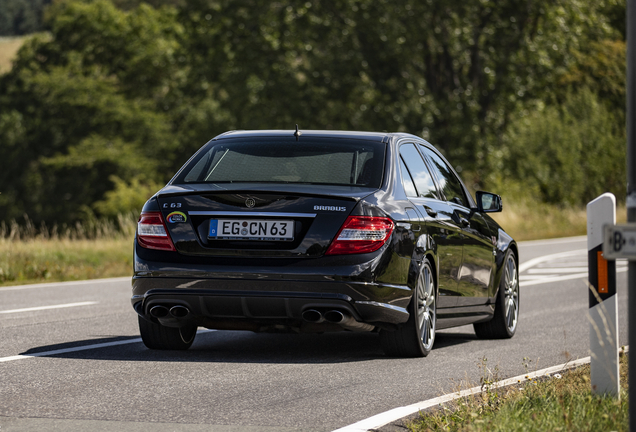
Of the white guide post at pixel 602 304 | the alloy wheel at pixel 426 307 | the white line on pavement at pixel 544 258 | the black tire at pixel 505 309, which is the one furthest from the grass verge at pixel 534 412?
the white line on pavement at pixel 544 258

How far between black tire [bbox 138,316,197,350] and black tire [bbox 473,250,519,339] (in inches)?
112

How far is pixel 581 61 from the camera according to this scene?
41.9 metres

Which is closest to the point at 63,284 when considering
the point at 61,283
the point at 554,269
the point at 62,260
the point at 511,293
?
the point at 61,283

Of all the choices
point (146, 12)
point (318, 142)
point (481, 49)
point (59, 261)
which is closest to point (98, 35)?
point (146, 12)

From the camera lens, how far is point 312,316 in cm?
684

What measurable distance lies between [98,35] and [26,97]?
17.2 ft

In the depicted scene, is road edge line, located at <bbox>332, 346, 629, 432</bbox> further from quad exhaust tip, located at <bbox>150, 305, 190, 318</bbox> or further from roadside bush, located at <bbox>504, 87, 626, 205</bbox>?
roadside bush, located at <bbox>504, 87, 626, 205</bbox>

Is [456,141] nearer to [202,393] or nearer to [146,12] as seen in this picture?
[146,12]

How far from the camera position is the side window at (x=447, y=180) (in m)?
8.53

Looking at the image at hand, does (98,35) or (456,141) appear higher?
(98,35)

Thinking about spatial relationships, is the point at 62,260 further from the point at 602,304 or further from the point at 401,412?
the point at 602,304

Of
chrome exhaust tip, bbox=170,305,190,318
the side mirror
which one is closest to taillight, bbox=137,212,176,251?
chrome exhaust tip, bbox=170,305,190,318

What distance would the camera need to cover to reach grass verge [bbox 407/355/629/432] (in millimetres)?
4469

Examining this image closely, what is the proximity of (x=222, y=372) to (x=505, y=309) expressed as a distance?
3.28 metres
